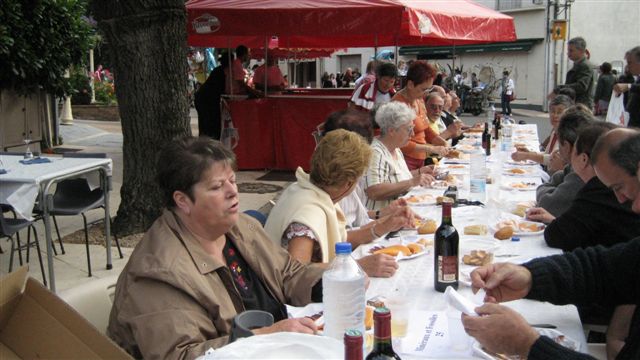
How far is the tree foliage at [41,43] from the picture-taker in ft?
36.0

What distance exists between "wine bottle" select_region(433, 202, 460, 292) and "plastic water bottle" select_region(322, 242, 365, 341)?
61cm

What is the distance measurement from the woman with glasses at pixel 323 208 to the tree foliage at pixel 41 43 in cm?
918

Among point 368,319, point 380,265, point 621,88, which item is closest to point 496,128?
point 621,88

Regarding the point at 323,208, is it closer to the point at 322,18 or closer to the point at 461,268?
the point at 461,268

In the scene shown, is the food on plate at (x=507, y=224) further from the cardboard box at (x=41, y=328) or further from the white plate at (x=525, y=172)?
the cardboard box at (x=41, y=328)

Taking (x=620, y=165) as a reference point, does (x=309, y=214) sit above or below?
below

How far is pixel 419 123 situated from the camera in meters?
6.94

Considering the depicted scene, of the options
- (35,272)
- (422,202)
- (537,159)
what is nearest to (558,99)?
(537,159)

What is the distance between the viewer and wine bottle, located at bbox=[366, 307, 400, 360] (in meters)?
1.42

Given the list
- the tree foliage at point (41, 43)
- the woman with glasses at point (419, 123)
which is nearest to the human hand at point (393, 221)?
the woman with glasses at point (419, 123)

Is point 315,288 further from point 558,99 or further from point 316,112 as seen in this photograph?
point 316,112

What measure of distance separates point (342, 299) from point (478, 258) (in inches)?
43.7

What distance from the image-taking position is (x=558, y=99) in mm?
7156

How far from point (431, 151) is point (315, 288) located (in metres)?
4.14
